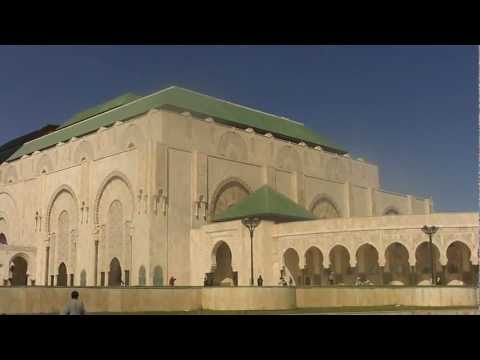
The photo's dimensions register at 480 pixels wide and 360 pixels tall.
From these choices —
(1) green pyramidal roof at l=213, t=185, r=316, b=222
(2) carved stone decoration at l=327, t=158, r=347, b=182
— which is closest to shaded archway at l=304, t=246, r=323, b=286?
(1) green pyramidal roof at l=213, t=185, r=316, b=222

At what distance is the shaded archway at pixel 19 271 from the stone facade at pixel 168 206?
1544 millimetres

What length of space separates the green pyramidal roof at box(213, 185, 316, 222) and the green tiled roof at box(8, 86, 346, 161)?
7111 millimetres

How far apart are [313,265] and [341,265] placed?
1.70 meters

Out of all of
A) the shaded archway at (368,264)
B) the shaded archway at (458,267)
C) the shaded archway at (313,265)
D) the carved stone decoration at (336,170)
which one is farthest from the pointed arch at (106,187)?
the shaded archway at (458,267)

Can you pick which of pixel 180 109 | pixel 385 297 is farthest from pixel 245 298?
pixel 180 109

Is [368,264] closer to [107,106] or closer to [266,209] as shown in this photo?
[266,209]

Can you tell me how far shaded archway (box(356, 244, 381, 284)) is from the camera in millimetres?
33969

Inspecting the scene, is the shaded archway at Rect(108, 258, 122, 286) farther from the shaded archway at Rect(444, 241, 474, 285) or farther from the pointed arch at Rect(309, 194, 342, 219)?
the shaded archway at Rect(444, 241, 474, 285)

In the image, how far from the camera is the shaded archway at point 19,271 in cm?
4571

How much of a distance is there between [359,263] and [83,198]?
1798 cm
